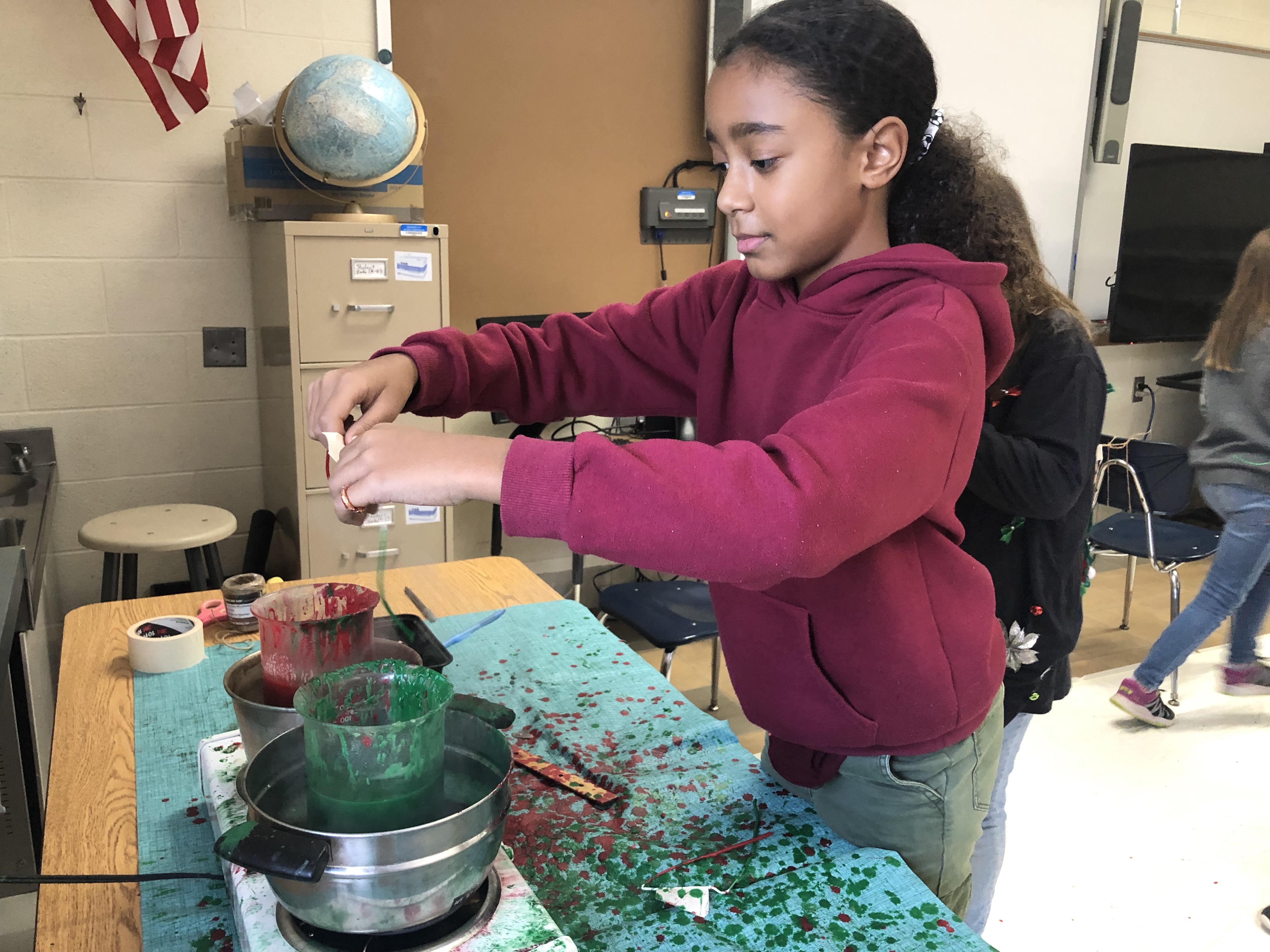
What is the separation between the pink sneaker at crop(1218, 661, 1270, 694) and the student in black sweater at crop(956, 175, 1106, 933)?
2093mm

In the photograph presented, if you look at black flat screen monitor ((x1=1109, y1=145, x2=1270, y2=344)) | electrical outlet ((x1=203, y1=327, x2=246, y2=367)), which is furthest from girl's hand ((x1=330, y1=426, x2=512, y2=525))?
black flat screen monitor ((x1=1109, y1=145, x2=1270, y2=344))

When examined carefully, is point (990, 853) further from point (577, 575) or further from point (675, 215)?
point (675, 215)

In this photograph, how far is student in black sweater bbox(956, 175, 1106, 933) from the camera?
142 cm

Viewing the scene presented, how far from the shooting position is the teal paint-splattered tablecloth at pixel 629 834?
852mm

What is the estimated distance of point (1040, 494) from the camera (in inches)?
56.5

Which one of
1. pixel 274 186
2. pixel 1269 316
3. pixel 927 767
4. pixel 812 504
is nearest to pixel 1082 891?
pixel 927 767

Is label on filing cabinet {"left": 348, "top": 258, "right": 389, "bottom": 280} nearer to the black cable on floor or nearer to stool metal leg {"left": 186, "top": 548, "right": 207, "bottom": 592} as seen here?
stool metal leg {"left": 186, "top": 548, "right": 207, "bottom": 592}

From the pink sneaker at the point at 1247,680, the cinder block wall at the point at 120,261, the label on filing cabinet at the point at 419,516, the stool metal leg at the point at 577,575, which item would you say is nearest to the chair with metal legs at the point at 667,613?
the label on filing cabinet at the point at 419,516

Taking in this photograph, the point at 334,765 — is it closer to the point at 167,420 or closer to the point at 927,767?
the point at 927,767

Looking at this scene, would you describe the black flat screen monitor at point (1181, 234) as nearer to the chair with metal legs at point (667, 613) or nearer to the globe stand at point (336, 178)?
the chair with metal legs at point (667, 613)

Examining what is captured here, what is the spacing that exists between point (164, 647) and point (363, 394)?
60 centimetres

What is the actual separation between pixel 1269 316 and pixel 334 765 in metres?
3.09

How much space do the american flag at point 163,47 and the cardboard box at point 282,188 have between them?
0.15m

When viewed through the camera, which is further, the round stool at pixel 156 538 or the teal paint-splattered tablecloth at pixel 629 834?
the round stool at pixel 156 538
